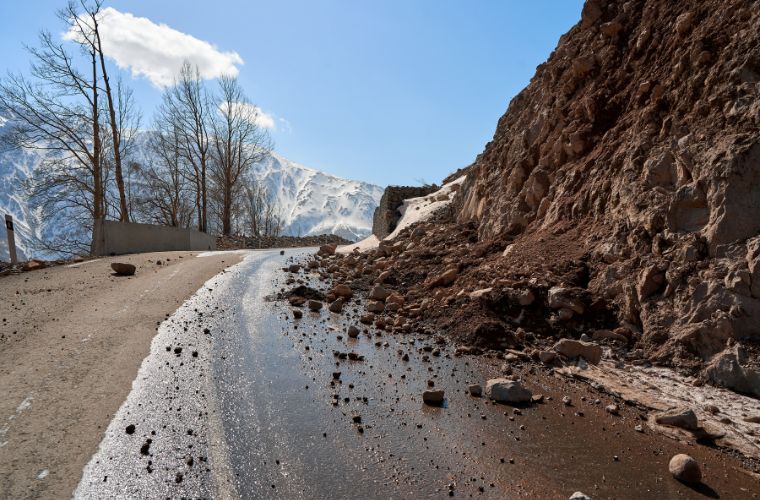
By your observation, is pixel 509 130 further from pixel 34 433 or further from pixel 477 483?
pixel 34 433

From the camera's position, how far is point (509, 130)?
40.6 feet

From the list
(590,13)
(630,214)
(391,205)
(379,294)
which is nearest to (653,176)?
(630,214)

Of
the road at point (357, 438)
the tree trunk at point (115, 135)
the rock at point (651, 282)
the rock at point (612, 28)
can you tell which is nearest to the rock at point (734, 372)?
the road at point (357, 438)

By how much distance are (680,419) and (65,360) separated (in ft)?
18.5

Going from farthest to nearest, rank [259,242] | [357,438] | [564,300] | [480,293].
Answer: [259,242] → [480,293] → [564,300] → [357,438]

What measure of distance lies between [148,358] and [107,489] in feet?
7.60

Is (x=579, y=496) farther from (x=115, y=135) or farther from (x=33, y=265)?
(x=115, y=135)

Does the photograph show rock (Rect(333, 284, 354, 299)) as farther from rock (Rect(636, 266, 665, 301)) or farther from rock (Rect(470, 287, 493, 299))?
rock (Rect(636, 266, 665, 301))

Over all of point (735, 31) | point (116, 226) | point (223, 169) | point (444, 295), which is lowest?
point (444, 295)

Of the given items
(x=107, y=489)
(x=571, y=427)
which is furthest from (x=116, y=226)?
(x=571, y=427)

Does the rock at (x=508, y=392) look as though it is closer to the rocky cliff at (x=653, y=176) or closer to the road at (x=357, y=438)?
the road at (x=357, y=438)

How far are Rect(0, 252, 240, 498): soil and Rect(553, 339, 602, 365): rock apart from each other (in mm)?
4418

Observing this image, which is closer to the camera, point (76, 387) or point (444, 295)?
point (76, 387)

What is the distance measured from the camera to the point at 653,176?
20.0ft
